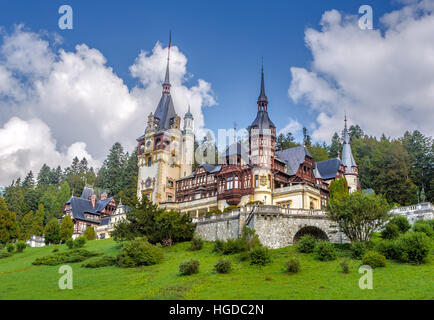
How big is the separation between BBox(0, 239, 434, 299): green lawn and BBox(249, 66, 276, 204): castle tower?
1766 cm

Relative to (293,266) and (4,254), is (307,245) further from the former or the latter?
(4,254)

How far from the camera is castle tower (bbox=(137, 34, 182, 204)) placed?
74312 millimetres

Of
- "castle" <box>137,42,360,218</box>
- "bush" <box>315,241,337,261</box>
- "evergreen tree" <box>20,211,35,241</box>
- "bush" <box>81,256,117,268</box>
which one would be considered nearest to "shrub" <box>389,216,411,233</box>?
"bush" <box>315,241,337,261</box>

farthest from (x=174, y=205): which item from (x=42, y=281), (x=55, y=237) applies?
(x=42, y=281)

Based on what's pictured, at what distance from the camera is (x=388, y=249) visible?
118 ft

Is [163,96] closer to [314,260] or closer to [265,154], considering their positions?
[265,154]

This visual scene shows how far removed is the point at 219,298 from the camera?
87.0 ft

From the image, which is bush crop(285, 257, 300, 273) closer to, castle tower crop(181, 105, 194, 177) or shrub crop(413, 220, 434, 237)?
shrub crop(413, 220, 434, 237)

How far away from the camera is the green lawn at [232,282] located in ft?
89.4

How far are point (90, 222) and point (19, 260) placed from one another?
35.0 metres

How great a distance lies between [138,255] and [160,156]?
37.0m

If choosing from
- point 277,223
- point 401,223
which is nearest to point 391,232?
point 401,223
